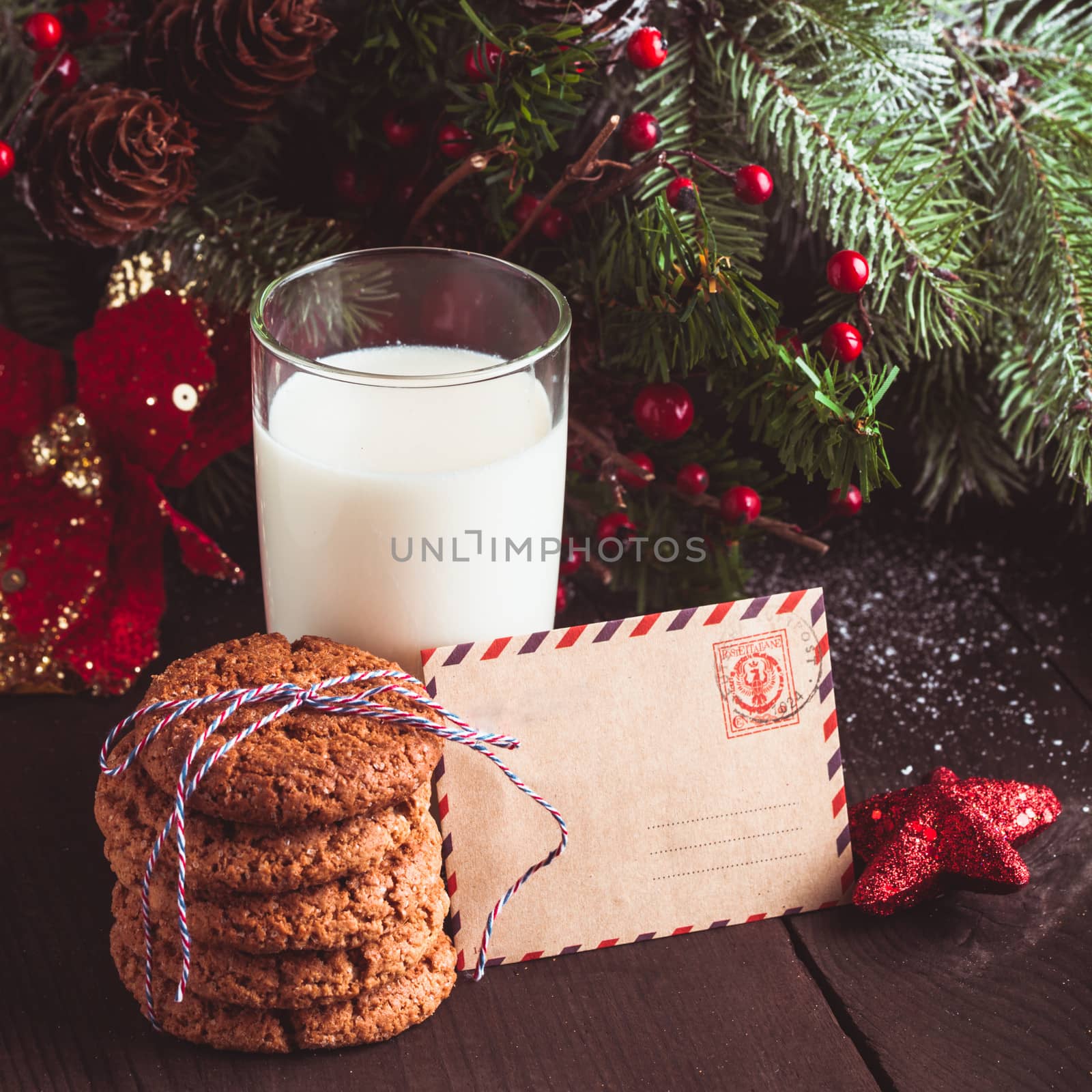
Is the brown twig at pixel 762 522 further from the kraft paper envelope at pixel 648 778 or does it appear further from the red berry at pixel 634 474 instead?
the kraft paper envelope at pixel 648 778

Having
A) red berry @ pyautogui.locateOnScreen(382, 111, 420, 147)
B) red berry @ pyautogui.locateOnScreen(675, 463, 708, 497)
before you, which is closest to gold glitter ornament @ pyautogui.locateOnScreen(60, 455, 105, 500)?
red berry @ pyautogui.locateOnScreen(382, 111, 420, 147)

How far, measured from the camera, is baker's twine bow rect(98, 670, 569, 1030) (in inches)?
27.3

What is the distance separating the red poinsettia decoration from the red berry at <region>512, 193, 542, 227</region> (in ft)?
0.83

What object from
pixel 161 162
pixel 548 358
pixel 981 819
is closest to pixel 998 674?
pixel 981 819

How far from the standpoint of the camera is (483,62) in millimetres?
884

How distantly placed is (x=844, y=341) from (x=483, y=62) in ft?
1.05

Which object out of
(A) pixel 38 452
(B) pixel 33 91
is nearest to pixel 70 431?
(A) pixel 38 452

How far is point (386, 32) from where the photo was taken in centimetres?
95

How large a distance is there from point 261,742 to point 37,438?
437mm

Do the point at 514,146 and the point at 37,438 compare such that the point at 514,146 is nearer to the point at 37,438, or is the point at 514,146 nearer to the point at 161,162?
the point at 161,162

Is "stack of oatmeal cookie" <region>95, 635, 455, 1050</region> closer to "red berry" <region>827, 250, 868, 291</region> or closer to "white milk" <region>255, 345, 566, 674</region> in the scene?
"white milk" <region>255, 345, 566, 674</region>

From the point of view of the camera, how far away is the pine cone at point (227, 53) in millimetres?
911

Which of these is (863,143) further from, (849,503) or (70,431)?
(70,431)

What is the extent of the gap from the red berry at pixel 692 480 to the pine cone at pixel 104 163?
0.45 m
